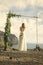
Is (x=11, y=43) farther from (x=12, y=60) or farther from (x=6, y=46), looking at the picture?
(x=12, y=60)

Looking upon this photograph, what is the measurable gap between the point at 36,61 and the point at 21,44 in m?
8.33

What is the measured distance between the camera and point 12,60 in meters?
14.1

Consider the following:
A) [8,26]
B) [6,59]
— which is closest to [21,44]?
[8,26]

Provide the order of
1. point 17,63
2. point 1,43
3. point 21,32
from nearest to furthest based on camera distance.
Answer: point 17,63
point 21,32
point 1,43

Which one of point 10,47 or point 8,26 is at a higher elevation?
point 8,26

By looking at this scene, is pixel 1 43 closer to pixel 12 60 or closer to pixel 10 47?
pixel 10 47

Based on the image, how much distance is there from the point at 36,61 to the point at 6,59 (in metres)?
1.56

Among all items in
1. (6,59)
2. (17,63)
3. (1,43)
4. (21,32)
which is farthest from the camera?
(1,43)

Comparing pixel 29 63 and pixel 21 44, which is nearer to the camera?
pixel 29 63

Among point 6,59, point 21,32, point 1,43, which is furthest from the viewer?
point 1,43

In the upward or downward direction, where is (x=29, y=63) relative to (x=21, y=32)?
downward

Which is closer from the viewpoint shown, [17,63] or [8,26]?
[17,63]

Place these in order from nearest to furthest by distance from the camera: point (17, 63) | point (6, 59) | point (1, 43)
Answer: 1. point (17, 63)
2. point (6, 59)
3. point (1, 43)

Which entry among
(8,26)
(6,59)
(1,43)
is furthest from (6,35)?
(6,59)
